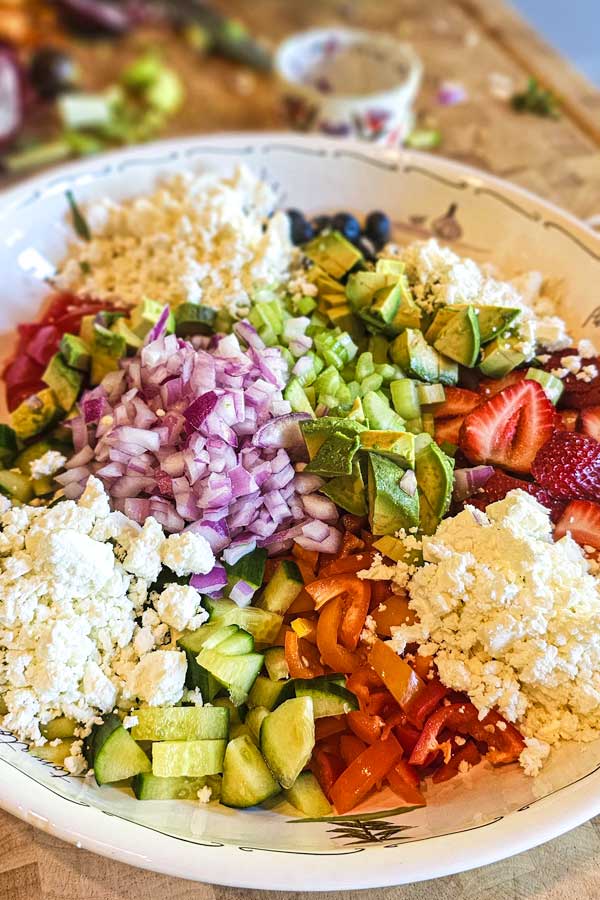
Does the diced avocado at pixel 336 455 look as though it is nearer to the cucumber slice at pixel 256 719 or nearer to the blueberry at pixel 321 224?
the cucumber slice at pixel 256 719

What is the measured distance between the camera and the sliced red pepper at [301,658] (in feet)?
5.06

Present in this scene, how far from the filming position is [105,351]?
76.5 inches

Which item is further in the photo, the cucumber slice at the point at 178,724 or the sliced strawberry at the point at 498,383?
the sliced strawberry at the point at 498,383

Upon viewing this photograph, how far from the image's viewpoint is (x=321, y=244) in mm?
2113

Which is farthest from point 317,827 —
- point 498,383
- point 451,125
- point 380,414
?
point 451,125

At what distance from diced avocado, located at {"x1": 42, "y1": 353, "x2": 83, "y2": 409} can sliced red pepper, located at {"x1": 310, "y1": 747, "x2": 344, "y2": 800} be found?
1057 millimetres

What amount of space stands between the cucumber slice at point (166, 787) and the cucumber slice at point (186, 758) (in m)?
0.02

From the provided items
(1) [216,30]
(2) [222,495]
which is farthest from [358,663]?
(1) [216,30]

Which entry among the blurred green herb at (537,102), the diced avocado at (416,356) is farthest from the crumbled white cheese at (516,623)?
the blurred green herb at (537,102)

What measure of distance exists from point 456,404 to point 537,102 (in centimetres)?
173

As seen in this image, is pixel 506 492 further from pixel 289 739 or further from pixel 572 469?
pixel 289 739

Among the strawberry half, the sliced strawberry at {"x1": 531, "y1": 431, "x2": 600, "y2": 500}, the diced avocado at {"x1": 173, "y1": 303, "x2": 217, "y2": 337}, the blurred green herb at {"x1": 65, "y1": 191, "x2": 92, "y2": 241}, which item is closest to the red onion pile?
the diced avocado at {"x1": 173, "y1": 303, "x2": 217, "y2": 337}

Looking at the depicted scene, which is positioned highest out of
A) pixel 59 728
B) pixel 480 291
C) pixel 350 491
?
pixel 480 291

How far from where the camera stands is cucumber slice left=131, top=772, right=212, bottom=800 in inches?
55.2
